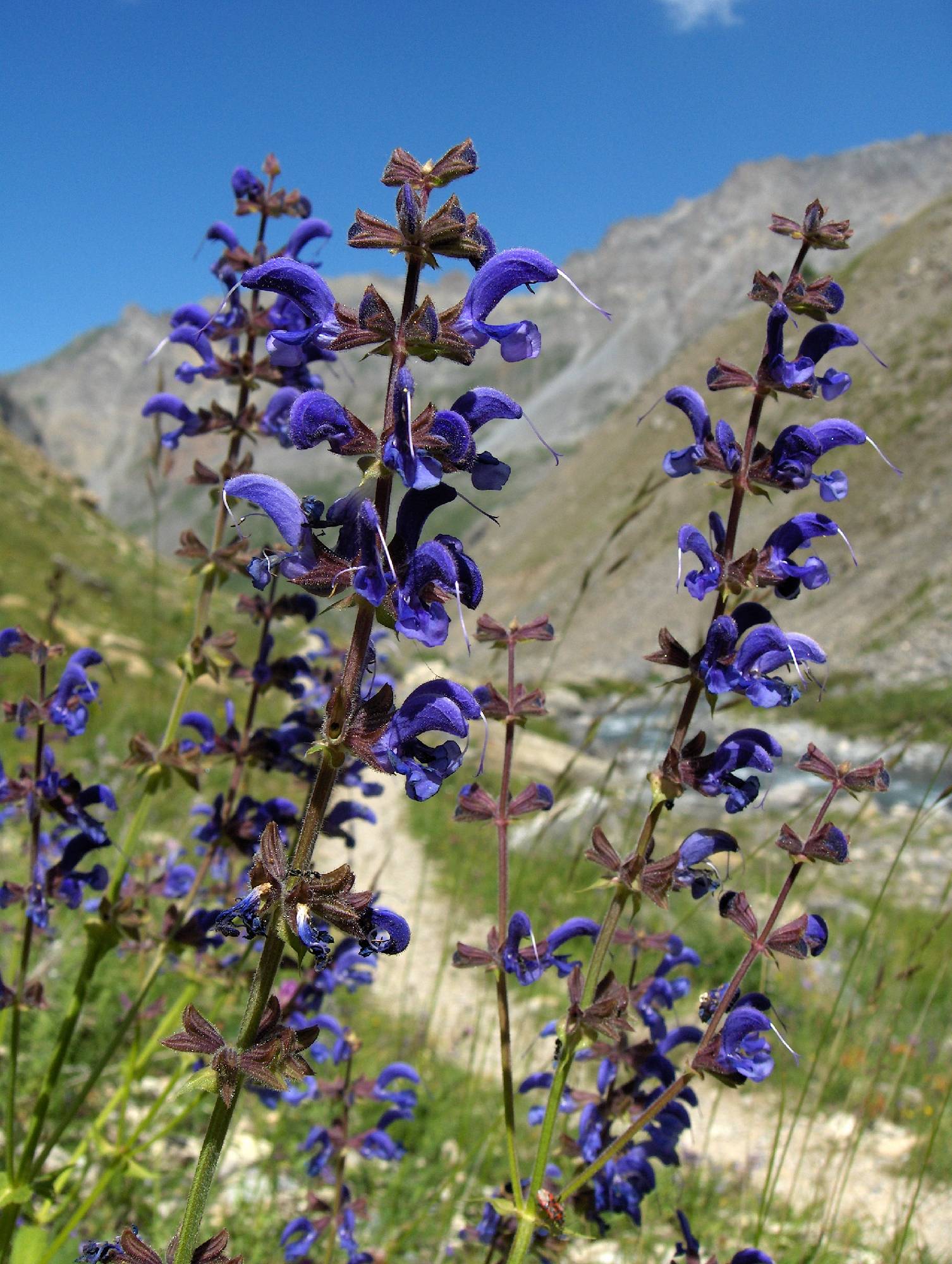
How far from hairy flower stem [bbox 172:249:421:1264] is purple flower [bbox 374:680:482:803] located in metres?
0.10

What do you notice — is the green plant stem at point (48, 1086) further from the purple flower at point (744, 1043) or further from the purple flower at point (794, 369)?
the purple flower at point (794, 369)

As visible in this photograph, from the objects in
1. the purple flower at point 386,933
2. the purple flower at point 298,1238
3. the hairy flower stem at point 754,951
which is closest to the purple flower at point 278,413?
the purple flower at point 386,933

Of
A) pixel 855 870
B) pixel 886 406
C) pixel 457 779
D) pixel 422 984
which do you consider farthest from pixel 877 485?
pixel 422 984

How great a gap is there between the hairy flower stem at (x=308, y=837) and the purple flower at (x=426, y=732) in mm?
103

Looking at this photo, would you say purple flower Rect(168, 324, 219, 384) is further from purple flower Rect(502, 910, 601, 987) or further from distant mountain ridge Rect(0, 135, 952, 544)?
distant mountain ridge Rect(0, 135, 952, 544)

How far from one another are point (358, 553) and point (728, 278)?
142707 millimetres

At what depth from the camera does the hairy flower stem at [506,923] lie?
224 centimetres

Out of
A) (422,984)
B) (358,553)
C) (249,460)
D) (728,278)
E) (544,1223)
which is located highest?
(728,278)

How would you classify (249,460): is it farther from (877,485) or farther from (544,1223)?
(877,485)

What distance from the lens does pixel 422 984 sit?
28.4ft

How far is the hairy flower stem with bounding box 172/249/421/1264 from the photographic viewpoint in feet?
5.33

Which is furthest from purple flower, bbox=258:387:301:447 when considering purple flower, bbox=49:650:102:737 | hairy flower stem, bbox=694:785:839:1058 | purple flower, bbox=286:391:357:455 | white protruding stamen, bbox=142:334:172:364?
hairy flower stem, bbox=694:785:839:1058

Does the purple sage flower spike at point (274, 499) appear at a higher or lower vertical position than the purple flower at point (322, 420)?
lower

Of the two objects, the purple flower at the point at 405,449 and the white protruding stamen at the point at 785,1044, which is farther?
the white protruding stamen at the point at 785,1044
